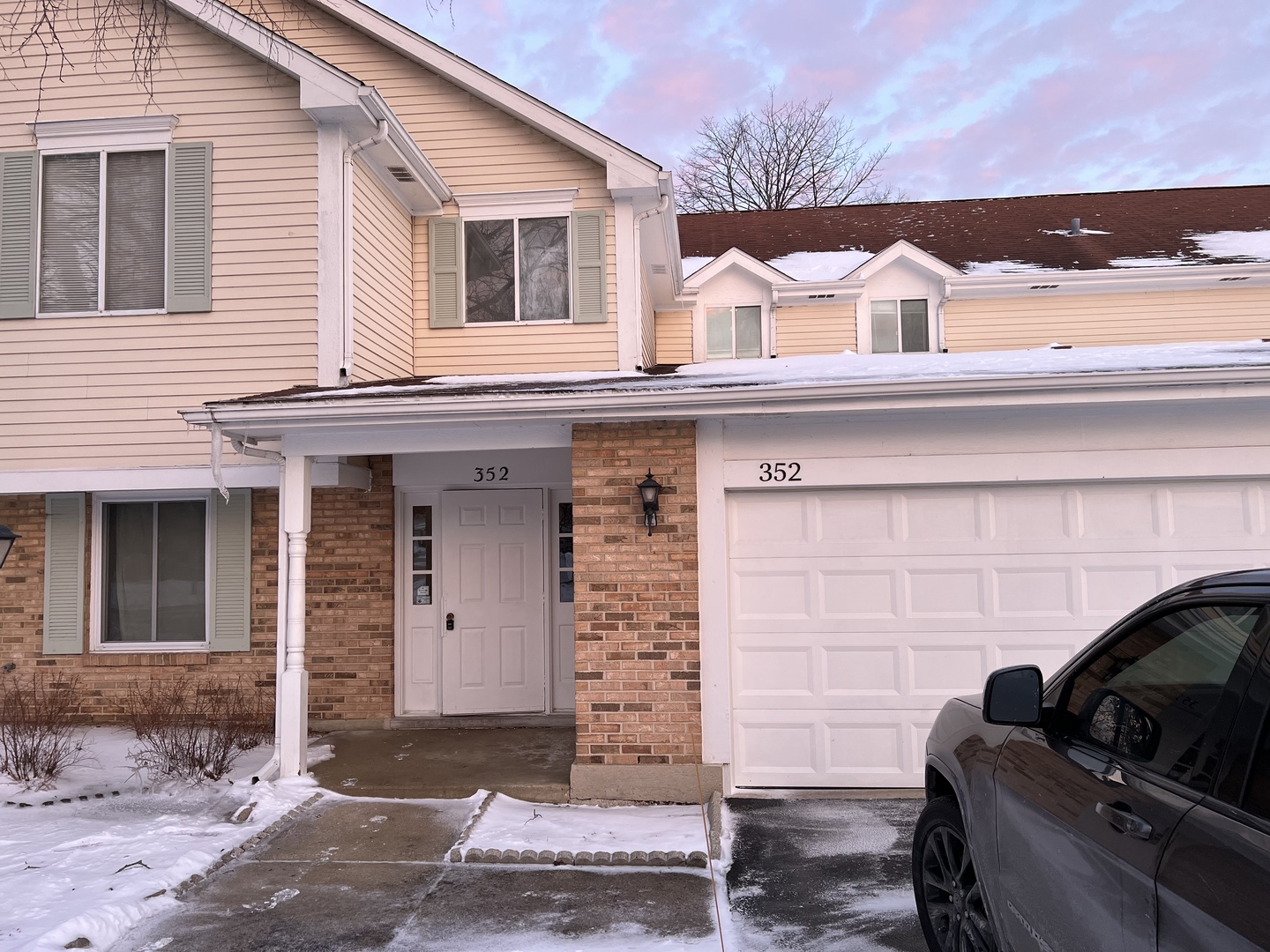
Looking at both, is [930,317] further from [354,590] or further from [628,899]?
[628,899]

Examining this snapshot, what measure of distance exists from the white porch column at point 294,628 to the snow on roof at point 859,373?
0.66m

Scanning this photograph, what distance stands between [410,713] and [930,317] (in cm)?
933

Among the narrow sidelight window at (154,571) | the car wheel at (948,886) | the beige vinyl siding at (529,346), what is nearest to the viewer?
the car wheel at (948,886)

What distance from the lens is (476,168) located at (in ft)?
32.1

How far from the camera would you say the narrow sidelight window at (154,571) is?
8.88 meters

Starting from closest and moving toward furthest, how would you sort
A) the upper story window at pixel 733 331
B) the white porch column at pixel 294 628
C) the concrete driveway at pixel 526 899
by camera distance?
the concrete driveway at pixel 526 899
the white porch column at pixel 294 628
the upper story window at pixel 733 331

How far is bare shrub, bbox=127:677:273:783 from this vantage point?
22.5ft

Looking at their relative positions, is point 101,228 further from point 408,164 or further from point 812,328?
point 812,328

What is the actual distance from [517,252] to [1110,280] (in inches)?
353

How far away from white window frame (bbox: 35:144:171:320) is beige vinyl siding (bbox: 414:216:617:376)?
2.61 metres

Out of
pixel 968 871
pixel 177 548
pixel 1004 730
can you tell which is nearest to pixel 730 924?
pixel 968 871

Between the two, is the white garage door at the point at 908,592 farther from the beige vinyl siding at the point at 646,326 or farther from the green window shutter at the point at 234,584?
the green window shutter at the point at 234,584

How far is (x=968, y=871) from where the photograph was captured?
11.3 ft

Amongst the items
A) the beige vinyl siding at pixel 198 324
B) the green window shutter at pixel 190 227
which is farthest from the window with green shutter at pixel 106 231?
the beige vinyl siding at pixel 198 324
